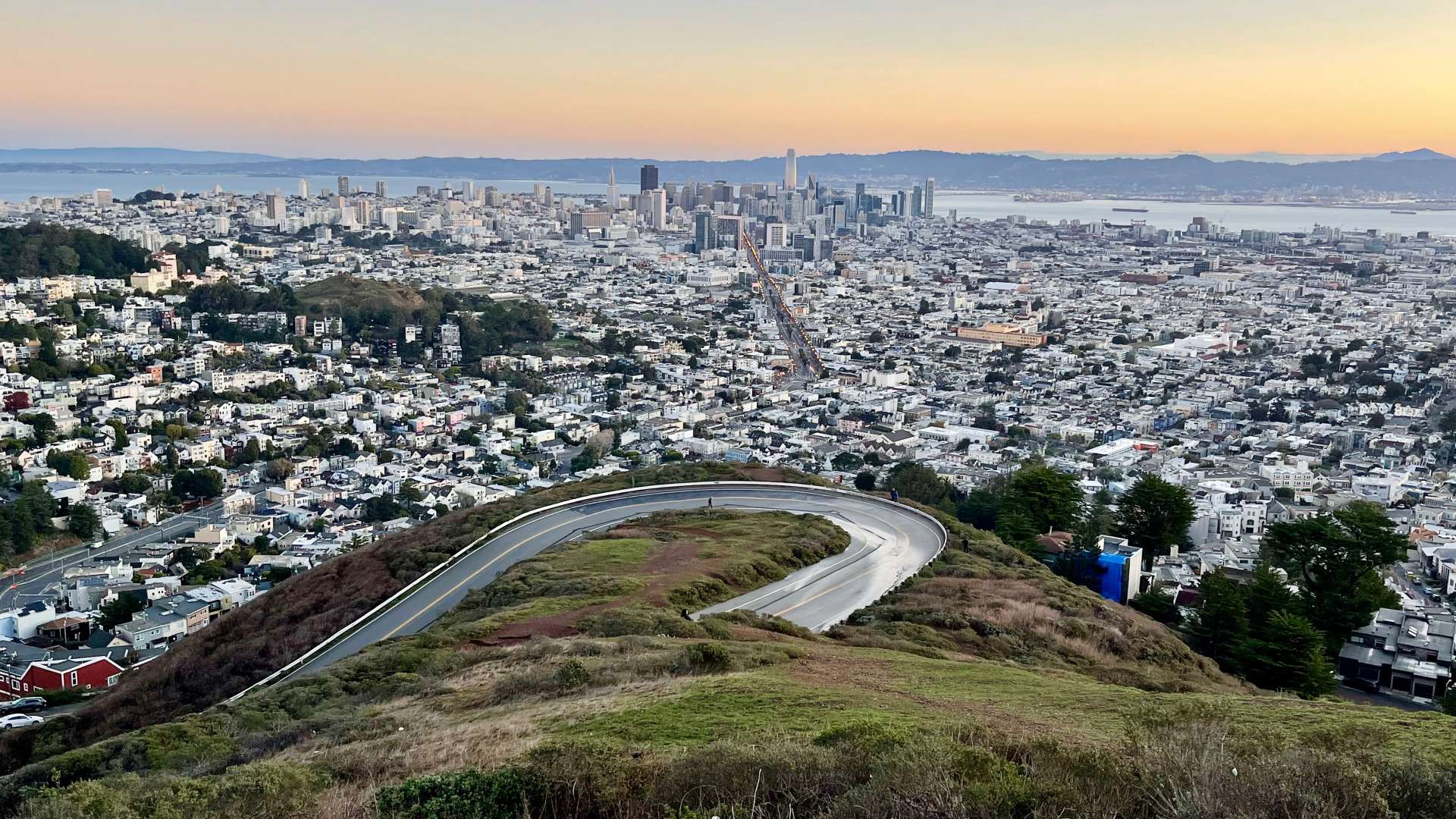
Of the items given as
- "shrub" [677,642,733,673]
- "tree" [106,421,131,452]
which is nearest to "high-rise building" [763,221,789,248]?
"tree" [106,421,131,452]

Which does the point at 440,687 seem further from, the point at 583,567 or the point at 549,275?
the point at 549,275

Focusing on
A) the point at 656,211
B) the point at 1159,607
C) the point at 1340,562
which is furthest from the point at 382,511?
the point at 656,211

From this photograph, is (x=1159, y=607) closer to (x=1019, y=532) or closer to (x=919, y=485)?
(x=1019, y=532)

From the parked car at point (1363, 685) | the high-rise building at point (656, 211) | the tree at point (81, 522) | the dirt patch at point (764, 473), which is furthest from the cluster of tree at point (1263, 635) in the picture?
the high-rise building at point (656, 211)

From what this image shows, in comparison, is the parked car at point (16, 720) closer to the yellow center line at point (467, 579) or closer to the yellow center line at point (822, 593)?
the yellow center line at point (467, 579)

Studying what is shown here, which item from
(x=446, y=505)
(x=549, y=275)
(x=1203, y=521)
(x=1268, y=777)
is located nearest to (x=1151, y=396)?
(x=1203, y=521)

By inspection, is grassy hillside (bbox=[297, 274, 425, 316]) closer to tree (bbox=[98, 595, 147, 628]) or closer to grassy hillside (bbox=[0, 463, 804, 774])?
tree (bbox=[98, 595, 147, 628])
